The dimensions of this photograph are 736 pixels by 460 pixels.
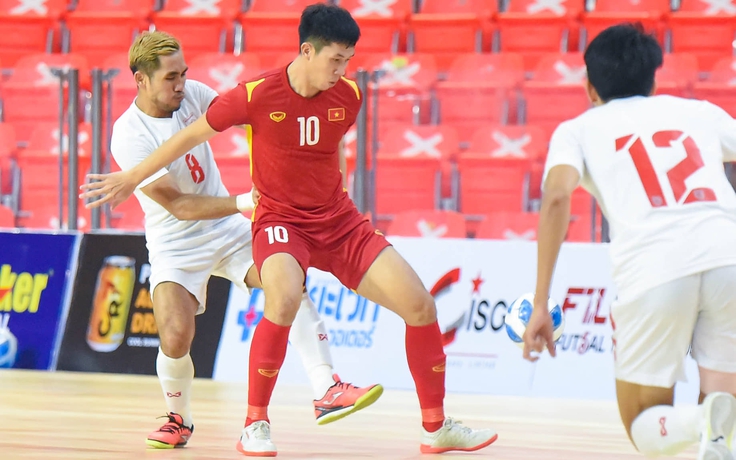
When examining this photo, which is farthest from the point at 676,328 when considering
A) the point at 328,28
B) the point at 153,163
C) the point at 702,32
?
the point at 702,32

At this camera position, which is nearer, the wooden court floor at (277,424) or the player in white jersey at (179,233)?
the wooden court floor at (277,424)

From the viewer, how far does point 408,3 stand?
11797 millimetres

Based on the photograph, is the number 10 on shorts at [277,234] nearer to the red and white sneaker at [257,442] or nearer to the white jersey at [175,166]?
the white jersey at [175,166]

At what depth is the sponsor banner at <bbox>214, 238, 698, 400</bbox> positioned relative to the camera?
25.0 feet

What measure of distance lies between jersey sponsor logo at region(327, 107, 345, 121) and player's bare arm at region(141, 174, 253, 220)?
0.59 metres

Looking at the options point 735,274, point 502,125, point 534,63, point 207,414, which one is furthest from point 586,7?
point 735,274

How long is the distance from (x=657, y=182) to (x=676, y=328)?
46cm

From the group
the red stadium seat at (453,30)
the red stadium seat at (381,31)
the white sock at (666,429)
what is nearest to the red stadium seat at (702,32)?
the red stadium seat at (453,30)

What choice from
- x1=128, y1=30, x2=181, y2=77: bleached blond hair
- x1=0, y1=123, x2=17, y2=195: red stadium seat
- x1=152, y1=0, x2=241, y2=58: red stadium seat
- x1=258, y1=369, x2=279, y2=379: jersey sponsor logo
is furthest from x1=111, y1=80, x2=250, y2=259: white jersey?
x1=152, y1=0, x2=241, y2=58: red stadium seat

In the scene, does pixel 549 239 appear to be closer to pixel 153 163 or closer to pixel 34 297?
pixel 153 163

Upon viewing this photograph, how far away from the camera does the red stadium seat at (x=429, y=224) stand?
8.23m

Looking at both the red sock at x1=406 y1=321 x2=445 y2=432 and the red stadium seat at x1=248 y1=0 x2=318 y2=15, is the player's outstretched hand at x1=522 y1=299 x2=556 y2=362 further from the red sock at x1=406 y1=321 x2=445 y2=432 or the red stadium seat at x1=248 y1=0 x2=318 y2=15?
the red stadium seat at x1=248 y1=0 x2=318 y2=15

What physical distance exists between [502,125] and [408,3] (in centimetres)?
358

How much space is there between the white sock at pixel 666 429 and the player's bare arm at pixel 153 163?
220cm
